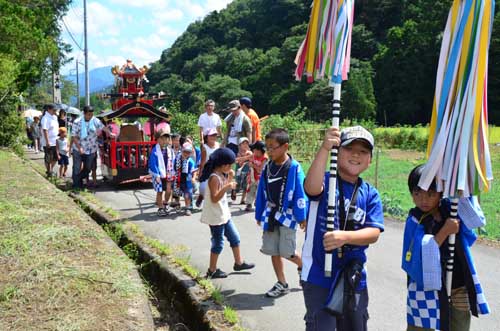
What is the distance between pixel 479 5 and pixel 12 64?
12110mm

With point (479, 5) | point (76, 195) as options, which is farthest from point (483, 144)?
point (76, 195)

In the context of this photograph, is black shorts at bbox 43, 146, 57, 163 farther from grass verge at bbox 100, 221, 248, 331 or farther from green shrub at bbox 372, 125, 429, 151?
green shrub at bbox 372, 125, 429, 151

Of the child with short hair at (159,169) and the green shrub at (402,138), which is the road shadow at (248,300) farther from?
the green shrub at (402,138)

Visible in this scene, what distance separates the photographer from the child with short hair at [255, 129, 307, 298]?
458cm

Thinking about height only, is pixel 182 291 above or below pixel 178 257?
below

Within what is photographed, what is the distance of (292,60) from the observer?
54.8 metres

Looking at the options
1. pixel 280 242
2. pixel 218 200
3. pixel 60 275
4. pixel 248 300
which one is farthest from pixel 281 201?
pixel 60 275

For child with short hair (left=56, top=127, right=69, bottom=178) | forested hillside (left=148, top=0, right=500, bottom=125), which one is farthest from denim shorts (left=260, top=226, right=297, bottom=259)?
forested hillside (left=148, top=0, right=500, bottom=125)

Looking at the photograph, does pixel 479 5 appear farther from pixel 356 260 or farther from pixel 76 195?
pixel 76 195

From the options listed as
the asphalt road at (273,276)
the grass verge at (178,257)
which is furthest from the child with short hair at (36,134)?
the grass verge at (178,257)

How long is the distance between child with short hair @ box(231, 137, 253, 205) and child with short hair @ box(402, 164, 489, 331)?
5.37m

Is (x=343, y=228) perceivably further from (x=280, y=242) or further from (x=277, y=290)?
(x=277, y=290)

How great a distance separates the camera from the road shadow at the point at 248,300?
15.0 ft

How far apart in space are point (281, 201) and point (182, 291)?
145 cm
